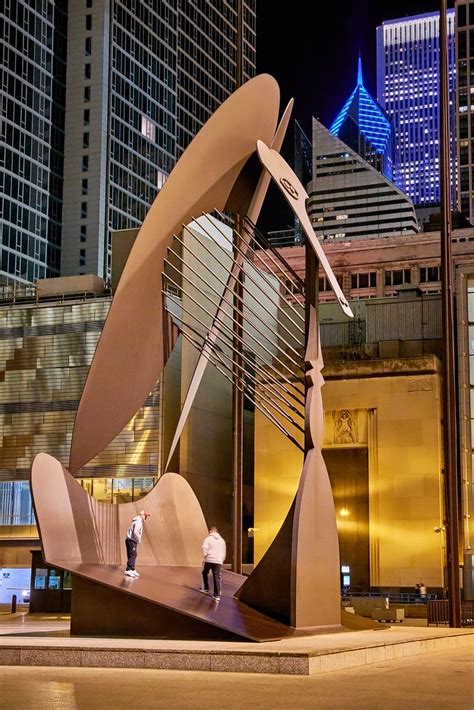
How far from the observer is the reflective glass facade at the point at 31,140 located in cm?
9594

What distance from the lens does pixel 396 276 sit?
96.7 metres

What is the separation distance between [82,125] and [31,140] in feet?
25.3

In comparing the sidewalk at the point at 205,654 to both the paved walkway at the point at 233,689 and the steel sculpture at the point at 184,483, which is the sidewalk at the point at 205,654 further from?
the steel sculpture at the point at 184,483

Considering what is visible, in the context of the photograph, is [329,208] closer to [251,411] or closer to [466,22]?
[466,22]

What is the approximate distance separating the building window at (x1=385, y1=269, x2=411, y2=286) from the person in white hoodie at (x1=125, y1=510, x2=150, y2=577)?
78.1 metres

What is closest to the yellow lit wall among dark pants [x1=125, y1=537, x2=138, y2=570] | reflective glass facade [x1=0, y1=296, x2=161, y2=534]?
reflective glass facade [x1=0, y1=296, x2=161, y2=534]

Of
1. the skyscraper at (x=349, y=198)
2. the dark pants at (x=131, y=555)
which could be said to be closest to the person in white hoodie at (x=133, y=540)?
the dark pants at (x=131, y=555)

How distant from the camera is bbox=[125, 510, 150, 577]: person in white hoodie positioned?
18.8 meters

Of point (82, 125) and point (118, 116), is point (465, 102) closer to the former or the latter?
point (118, 116)

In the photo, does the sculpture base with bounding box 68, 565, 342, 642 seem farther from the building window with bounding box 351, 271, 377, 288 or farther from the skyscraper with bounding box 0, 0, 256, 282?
the building window with bounding box 351, 271, 377, 288

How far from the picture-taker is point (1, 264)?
93.6 meters

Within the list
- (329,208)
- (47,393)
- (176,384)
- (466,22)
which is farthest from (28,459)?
(329,208)

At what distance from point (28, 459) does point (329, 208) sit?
466 ft

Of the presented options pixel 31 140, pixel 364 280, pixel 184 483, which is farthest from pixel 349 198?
pixel 184 483
